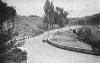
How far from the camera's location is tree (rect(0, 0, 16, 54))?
7.12 meters

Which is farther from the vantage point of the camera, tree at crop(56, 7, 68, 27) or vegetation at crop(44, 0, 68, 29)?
tree at crop(56, 7, 68, 27)

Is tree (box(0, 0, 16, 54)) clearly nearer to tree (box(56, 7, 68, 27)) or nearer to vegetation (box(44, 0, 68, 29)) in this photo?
vegetation (box(44, 0, 68, 29))

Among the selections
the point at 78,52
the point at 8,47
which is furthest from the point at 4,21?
the point at 78,52

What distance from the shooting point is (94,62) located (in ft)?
46.1

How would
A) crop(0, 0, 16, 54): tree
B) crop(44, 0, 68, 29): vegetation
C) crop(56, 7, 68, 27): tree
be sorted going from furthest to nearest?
crop(56, 7, 68, 27): tree < crop(44, 0, 68, 29): vegetation < crop(0, 0, 16, 54): tree

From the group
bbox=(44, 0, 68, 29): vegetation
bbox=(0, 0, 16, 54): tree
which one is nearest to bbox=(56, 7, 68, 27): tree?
bbox=(44, 0, 68, 29): vegetation

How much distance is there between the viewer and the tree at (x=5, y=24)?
712 cm

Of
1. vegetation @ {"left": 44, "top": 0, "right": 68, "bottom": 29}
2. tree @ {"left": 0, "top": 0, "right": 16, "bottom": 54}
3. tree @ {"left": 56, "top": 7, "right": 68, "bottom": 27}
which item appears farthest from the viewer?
tree @ {"left": 56, "top": 7, "right": 68, "bottom": 27}

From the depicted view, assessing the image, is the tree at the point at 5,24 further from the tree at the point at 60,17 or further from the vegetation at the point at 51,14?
the tree at the point at 60,17

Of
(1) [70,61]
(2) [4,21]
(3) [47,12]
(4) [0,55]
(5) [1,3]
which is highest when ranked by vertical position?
(3) [47,12]

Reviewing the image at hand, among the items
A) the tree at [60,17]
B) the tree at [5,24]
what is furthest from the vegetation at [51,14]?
the tree at [5,24]

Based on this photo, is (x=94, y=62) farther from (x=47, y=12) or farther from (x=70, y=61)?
(x=47, y=12)

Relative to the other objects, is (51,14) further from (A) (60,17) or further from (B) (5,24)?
(B) (5,24)

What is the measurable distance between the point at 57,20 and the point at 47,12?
12350 mm
